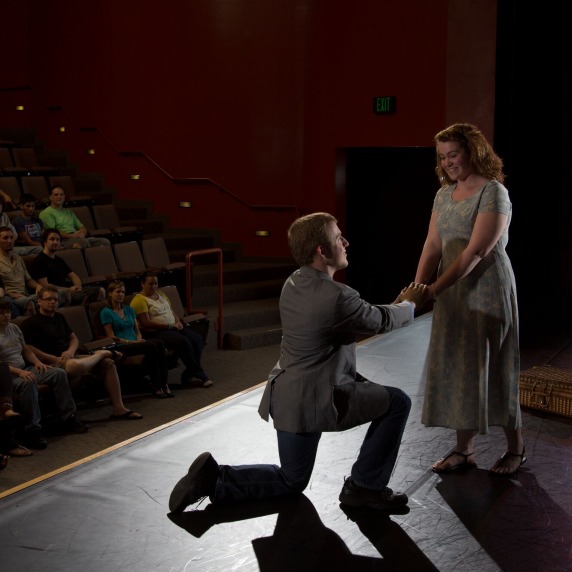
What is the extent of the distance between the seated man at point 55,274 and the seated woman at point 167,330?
11.7 inches

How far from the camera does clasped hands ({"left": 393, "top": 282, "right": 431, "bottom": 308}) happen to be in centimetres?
223

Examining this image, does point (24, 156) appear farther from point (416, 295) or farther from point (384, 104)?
Result: point (416, 295)

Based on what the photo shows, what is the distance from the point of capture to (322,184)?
7.20 metres

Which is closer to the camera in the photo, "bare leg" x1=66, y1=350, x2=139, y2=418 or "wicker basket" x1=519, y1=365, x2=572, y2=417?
"wicker basket" x1=519, y1=365, x2=572, y2=417

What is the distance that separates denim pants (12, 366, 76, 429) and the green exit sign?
3.46m

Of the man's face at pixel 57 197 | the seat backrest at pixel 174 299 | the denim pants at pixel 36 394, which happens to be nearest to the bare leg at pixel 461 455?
the denim pants at pixel 36 394

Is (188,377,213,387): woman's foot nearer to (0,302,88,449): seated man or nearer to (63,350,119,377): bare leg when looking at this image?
(63,350,119,377): bare leg

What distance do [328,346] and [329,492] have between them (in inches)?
17.7

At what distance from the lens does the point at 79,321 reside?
4.92 meters

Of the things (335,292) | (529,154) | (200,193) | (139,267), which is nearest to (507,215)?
(335,292)

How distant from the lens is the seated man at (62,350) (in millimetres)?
4461

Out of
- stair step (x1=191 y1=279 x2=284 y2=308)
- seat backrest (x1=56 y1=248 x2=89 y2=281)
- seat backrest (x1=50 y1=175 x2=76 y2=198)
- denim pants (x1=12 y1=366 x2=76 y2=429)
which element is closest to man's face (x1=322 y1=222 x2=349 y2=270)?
denim pants (x1=12 y1=366 x2=76 y2=429)

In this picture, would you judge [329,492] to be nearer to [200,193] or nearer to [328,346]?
[328,346]

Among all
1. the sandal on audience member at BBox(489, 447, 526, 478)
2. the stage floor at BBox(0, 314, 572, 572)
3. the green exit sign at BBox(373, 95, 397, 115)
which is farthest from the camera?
the green exit sign at BBox(373, 95, 397, 115)
